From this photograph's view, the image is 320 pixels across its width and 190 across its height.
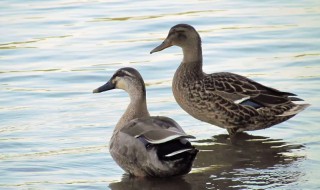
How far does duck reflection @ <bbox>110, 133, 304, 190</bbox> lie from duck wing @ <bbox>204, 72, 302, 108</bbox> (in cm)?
37

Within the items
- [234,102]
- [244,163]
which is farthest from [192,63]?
[244,163]

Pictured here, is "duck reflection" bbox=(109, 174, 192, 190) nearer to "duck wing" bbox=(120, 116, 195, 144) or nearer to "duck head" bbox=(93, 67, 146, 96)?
"duck wing" bbox=(120, 116, 195, 144)

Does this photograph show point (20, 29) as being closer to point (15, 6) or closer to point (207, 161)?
point (15, 6)

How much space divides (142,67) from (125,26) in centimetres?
252

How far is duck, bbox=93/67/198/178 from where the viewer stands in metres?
8.12

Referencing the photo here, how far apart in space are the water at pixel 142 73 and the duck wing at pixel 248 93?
1.06 feet

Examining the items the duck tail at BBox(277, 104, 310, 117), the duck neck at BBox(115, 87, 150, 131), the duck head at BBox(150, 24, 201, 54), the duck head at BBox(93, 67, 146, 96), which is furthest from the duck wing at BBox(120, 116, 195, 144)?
the duck head at BBox(150, 24, 201, 54)

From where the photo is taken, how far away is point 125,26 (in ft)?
49.2

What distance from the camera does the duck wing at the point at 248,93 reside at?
10.2 metres

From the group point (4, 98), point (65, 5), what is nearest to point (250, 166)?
point (4, 98)

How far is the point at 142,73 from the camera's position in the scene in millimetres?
12320

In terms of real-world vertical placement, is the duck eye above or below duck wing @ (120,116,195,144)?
above

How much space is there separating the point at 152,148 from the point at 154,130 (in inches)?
5.7

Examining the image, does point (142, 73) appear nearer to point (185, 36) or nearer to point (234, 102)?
point (185, 36)
